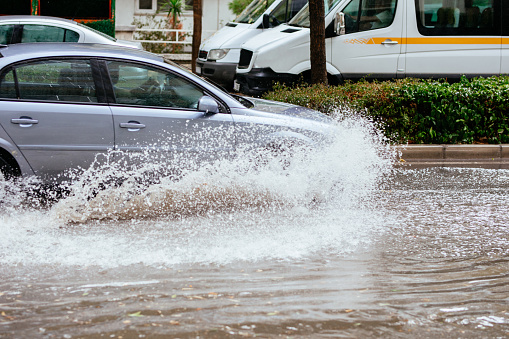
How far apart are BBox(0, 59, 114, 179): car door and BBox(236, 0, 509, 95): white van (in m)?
6.52

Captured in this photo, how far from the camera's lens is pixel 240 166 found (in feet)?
21.4

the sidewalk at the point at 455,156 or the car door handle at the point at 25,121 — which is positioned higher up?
the car door handle at the point at 25,121

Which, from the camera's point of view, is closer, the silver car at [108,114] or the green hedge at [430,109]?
the silver car at [108,114]

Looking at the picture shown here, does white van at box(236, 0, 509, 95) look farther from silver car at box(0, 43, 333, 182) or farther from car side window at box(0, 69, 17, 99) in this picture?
car side window at box(0, 69, 17, 99)

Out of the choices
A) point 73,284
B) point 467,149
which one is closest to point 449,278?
point 73,284

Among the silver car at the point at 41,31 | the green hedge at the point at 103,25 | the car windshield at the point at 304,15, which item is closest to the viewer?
the silver car at the point at 41,31

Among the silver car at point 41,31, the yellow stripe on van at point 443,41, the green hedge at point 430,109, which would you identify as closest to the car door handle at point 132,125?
the green hedge at point 430,109

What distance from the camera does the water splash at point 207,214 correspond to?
516 centimetres

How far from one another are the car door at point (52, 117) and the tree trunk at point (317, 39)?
560cm

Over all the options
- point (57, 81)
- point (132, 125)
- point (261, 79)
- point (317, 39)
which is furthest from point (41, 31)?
point (132, 125)

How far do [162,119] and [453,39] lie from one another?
8436 millimetres

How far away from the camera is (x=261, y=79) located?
1241 centimetres

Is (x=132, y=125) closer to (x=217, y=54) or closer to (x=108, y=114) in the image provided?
(x=108, y=114)

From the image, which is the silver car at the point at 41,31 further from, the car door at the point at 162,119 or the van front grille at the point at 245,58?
the car door at the point at 162,119
